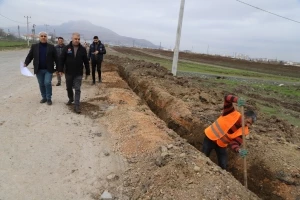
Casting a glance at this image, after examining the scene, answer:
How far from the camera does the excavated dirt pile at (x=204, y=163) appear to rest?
4148mm

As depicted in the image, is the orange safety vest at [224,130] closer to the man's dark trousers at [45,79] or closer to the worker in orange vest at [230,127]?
the worker in orange vest at [230,127]

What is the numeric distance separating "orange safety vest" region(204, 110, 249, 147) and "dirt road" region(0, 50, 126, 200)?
1.78 metres

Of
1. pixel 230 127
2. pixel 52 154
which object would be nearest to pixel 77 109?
pixel 52 154

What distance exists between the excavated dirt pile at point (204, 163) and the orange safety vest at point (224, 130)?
51cm

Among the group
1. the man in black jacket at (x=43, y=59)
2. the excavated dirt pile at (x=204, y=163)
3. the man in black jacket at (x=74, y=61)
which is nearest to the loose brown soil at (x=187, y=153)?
the excavated dirt pile at (x=204, y=163)

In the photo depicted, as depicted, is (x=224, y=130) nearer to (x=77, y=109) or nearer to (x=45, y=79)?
(x=77, y=109)

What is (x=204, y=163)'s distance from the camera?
4.66 metres

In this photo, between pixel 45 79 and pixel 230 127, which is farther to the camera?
pixel 45 79

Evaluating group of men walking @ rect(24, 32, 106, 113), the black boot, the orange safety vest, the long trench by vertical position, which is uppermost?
group of men walking @ rect(24, 32, 106, 113)

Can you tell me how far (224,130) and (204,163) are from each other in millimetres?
913

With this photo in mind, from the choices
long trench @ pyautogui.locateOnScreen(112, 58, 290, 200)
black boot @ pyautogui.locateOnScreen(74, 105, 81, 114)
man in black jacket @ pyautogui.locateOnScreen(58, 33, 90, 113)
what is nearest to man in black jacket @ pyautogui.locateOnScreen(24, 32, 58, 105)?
man in black jacket @ pyautogui.locateOnScreen(58, 33, 90, 113)

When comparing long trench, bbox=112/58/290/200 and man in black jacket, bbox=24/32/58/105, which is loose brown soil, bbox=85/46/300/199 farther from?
Answer: man in black jacket, bbox=24/32/58/105

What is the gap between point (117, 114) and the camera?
24.8 feet

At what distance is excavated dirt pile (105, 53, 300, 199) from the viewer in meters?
4.15
